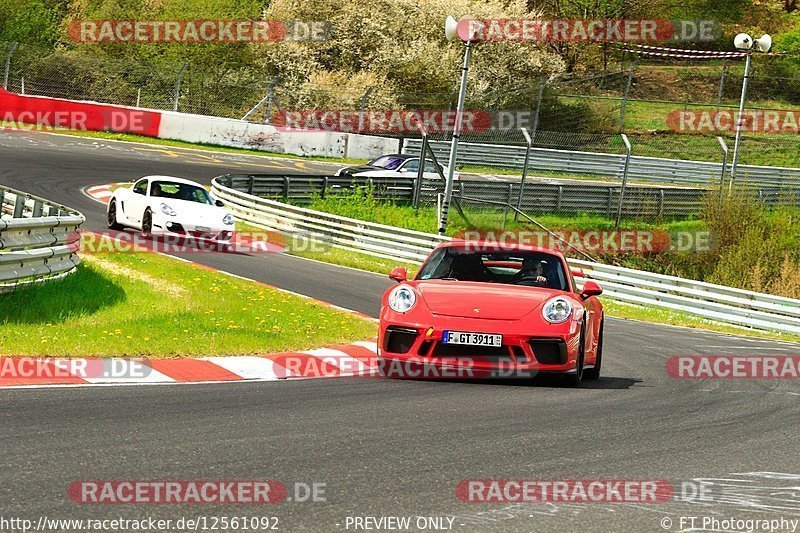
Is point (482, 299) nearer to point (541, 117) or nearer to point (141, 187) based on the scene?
point (141, 187)

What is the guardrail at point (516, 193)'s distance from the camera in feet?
103

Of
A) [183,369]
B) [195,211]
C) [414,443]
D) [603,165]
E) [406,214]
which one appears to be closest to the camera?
[414,443]

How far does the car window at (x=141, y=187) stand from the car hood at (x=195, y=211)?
457 millimetres

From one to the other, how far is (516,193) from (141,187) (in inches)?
502

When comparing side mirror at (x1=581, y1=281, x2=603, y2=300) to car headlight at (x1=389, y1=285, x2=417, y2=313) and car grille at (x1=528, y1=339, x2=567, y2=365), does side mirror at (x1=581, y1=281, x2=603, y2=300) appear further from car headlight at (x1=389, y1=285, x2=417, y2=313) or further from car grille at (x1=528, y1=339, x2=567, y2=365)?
car headlight at (x1=389, y1=285, x2=417, y2=313)

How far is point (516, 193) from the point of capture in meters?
33.2

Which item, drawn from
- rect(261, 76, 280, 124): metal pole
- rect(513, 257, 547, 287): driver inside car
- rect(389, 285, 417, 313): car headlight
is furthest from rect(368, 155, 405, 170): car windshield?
rect(389, 285, 417, 313): car headlight

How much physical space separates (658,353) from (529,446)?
799 cm

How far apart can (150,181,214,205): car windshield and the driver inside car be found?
12.6 meters

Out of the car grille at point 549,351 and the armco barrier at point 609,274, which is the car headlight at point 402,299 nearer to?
the car grille at point 549,351

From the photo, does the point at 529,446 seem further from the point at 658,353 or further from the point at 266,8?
the point at 266,8

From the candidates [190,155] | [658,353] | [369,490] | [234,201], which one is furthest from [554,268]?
[190,155]

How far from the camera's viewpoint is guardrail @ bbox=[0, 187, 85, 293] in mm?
12078

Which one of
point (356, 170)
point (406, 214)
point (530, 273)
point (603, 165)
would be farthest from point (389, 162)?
point (530, 273)
